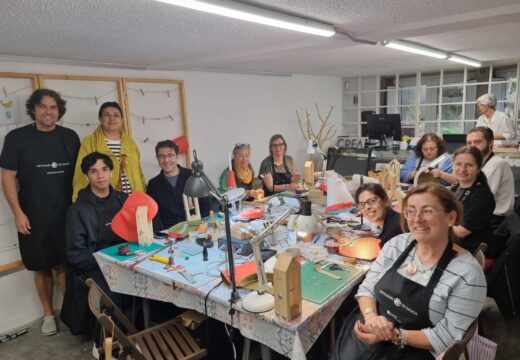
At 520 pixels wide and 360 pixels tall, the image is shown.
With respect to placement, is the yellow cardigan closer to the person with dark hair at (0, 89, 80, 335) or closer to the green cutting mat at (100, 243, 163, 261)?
the person with dark hair at (0, 89, 80, 335)

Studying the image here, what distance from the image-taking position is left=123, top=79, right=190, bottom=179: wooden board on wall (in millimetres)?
3871

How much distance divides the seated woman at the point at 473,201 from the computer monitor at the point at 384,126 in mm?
3415

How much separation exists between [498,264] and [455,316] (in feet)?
3.98

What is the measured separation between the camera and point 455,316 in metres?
1.41

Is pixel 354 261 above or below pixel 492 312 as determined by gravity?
above

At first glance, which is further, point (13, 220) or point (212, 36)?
point (13, 220)

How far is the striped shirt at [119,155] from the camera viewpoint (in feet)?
10.4

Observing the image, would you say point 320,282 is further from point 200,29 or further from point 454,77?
point 454,77

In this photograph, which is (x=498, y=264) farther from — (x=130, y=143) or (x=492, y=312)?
(x=130, y=143)

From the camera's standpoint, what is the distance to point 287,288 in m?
1.44

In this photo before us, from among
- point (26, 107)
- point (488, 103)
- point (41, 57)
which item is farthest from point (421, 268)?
point (488, 103)

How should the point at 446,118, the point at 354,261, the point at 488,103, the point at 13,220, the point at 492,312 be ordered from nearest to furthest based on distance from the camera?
the point at 354,261 < the point at 492,312 < the point at 13,220 < the point at 488,103 < the point at 446,118

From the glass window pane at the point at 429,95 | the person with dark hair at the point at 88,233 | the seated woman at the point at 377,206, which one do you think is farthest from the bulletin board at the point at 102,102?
the glass window pane at the point at 429,95

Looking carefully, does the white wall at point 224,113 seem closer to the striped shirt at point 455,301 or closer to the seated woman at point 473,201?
the seated woman at point 473,201
